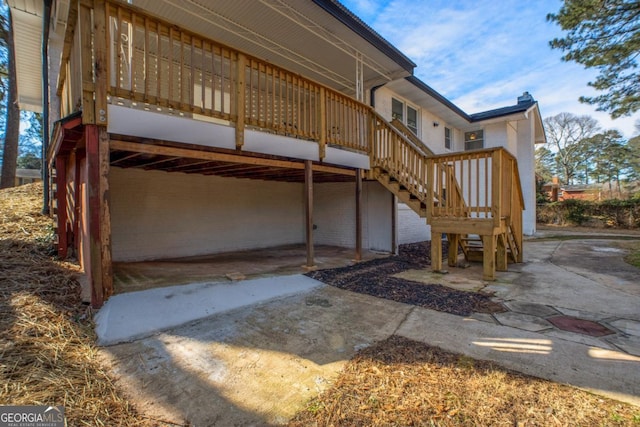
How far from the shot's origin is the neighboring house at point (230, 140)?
3587mm

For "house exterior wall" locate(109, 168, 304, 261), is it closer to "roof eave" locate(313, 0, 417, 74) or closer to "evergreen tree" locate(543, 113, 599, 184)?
"roof eave" locate(313, 0, 417, 74)

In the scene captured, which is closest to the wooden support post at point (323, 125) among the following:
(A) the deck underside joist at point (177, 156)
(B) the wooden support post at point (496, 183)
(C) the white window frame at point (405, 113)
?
(A) the deck underside joist at point (177, 156)

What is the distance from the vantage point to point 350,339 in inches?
122

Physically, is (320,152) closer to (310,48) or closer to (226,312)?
(310,48)

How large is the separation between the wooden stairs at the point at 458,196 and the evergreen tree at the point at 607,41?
19.4 feet

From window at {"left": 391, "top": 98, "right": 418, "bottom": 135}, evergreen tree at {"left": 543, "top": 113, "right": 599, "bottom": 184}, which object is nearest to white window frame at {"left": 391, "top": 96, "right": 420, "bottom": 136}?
window at {"left": 391, "top": 98, "right": 418, "bottom": 135}

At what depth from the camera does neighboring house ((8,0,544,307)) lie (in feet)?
11.8

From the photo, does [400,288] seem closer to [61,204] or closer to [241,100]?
[241,100]

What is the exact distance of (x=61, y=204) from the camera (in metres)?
5.42

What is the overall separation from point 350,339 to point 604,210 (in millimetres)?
20937

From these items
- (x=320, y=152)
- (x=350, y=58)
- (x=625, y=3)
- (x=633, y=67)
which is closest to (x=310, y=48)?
(x=350, y=58)

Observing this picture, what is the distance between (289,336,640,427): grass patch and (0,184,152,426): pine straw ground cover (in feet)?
4.31

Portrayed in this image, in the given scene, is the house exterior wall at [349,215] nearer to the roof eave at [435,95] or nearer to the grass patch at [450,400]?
the roof eave at [435,95]

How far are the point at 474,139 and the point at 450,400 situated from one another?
575 inches
